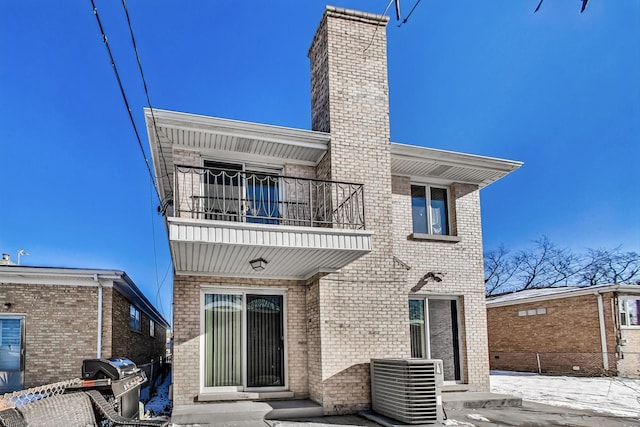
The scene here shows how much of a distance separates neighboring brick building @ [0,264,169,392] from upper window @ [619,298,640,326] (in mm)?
16379

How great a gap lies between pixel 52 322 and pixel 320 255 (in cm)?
755

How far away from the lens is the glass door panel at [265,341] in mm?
9625

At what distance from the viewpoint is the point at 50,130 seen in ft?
178

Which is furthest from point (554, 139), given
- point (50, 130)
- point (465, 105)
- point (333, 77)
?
point (50, 130)

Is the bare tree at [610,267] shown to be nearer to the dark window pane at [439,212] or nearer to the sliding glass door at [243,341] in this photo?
the dark window pane at [439,212]

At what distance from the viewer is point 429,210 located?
38.7 ft

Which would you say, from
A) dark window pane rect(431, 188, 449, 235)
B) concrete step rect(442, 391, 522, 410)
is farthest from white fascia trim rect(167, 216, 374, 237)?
concrete step rect(442, 391, 522, 410)

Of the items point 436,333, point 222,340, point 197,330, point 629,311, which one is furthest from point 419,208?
point 629,311

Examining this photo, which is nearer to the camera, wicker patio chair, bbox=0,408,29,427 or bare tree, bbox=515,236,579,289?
wicker patio chair, bbox=0,408,29,427

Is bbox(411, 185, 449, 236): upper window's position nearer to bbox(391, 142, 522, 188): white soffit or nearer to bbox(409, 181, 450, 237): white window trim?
bbox(409, 181, 450, 237): white window trim

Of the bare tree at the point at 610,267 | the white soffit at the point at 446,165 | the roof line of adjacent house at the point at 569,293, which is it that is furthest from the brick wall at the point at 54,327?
the bare tree at the point at 610,267

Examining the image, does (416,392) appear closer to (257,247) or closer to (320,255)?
(320,255)

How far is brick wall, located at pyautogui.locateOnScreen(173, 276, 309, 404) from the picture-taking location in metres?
8.97

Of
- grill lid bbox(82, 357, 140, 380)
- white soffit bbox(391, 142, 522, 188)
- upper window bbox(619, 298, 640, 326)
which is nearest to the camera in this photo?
grill lid bbox(82, 357, 140, 380)
